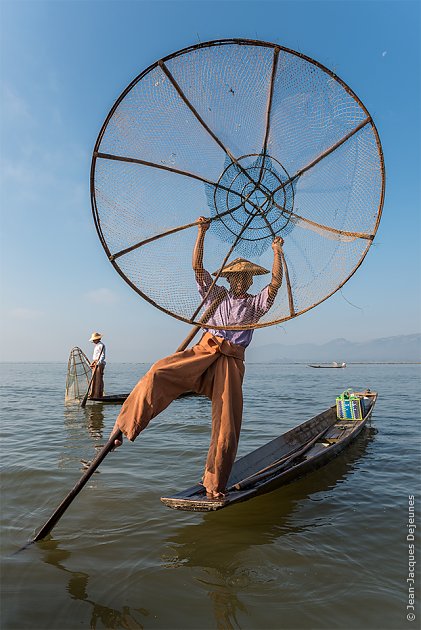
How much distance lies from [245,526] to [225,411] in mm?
1432

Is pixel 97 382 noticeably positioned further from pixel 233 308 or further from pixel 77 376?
pixel 233 308

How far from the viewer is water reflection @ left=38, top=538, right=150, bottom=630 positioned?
2.76 metres

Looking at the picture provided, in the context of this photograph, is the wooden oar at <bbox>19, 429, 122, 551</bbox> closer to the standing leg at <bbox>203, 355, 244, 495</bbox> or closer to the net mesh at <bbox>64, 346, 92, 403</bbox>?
the standing leg at <bbox>203, 355, 244, 495</bbox>

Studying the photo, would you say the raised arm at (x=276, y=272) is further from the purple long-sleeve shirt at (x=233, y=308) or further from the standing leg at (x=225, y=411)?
the standing leg at (x=225, y=411)

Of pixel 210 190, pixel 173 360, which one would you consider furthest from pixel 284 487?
pixel 210 190

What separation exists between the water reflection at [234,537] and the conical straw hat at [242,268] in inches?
99.7

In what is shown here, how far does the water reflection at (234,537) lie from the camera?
10.2ft

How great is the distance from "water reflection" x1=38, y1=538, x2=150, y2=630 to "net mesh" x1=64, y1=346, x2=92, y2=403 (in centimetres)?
1055

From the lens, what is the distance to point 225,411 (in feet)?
12.5

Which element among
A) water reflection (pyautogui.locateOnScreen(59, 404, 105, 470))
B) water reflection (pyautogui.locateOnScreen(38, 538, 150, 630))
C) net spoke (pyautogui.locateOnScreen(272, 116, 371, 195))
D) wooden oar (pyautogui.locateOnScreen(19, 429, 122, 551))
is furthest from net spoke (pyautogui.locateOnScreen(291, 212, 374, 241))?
water reflection (pyautogui.locateOnScreen(59, 404, 105, 470))

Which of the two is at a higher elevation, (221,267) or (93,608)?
(221,267)

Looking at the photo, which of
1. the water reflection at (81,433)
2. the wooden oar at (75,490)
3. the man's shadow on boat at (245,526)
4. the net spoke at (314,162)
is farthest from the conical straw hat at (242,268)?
the water reflection at (81,433)

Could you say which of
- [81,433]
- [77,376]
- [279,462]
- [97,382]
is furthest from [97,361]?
[279,462]

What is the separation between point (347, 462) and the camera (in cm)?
693
